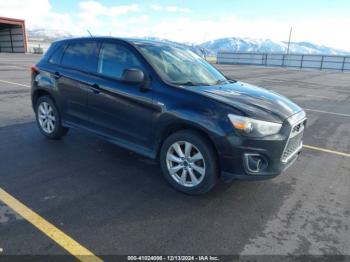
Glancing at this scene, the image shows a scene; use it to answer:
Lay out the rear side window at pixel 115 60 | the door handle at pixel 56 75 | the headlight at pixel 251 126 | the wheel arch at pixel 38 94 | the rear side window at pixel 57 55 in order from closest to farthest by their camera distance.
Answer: the headlight at pixel 251 126 < the rear side window at pixel 115 60 < the door handle at pixel 56 75 < the rear side window at pixel 57 55 < the wheel arch at pixel 38 94

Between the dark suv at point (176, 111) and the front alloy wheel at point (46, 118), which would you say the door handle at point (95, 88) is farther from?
the front alloy wheel at point (46, 118)

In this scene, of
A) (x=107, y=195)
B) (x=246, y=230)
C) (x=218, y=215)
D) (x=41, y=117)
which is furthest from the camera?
(x=41, y=117)

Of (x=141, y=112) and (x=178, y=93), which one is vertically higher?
(x=178, y=93)

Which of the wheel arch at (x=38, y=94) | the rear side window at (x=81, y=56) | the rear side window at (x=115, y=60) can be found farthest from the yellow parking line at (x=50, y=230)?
the wheel arch at (x=38, y=94)

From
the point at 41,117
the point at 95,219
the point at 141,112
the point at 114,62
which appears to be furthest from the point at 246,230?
the point at 41,117

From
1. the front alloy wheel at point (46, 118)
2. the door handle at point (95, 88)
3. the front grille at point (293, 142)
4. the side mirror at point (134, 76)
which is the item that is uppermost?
the side mirror at point (134, 76)

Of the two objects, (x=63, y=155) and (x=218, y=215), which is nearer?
(x=218, y=215)

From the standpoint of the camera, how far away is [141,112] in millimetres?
3992

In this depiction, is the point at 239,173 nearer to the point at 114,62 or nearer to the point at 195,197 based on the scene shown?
the point at 195,197

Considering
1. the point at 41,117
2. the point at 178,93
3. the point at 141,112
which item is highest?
the point at 178,93

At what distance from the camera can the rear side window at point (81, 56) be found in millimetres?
4719

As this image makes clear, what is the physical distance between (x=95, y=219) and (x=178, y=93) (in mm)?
1693

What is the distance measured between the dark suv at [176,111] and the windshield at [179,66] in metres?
0.02

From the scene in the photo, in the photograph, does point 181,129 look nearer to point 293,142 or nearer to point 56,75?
point 293,142
